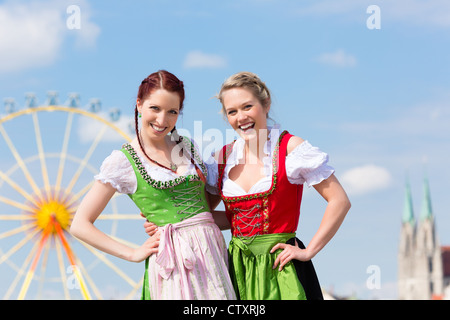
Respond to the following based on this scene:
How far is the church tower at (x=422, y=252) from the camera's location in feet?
199

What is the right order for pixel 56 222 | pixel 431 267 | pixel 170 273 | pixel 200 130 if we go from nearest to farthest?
1. pixel 170 273
2. pixel 200 130
3. pixel 56 222
4. pixel 431 267

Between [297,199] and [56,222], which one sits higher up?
[56,222]

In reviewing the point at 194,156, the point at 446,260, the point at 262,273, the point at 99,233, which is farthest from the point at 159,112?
the point at 446,260

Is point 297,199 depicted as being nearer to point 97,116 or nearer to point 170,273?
point 170,273

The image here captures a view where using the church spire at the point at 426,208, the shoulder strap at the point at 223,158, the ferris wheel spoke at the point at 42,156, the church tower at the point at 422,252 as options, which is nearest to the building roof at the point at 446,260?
the church tower at the point at 422,252

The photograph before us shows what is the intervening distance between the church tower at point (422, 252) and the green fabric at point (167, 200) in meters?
59.7

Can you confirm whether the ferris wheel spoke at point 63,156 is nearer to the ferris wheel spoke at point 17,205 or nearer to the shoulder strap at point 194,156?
the ferris wheel spoke at point 17,205

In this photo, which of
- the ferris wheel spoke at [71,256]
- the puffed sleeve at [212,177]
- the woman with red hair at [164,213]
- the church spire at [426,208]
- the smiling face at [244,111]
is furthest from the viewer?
the church spire at [426,208]

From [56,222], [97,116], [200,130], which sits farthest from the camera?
[56,222]

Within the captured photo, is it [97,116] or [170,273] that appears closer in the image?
[170,273]

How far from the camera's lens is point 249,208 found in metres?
2.95

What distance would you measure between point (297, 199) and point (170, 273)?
68cm
